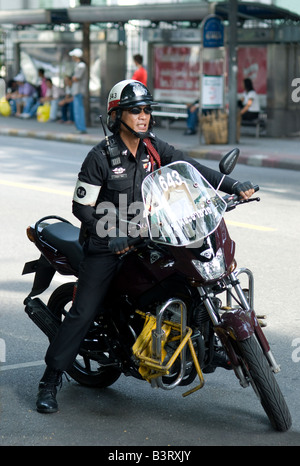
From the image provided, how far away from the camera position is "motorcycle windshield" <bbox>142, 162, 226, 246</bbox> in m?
4.34

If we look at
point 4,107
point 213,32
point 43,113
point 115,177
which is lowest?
point 43,113

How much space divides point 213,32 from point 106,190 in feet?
47.0

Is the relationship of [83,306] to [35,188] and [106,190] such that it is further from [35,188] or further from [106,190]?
[35,188]

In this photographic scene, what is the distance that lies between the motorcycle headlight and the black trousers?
544mm

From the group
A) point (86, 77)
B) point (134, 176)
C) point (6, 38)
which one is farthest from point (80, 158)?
point (6, 38)

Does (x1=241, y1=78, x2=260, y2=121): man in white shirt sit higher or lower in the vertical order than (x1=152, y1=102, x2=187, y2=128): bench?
higher

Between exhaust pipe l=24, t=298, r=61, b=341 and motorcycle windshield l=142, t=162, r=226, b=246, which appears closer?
motorcycle windshield l=142, t=162, r=226, b=246

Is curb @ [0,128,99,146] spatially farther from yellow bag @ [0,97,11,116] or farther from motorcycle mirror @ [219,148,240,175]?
motorcycle mirror @ [219,148,240,175]

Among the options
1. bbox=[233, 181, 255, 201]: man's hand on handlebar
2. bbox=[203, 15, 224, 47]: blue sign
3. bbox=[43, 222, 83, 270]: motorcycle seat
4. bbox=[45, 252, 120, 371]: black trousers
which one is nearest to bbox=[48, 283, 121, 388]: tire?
bbox=[43, 222, 83, 270]: motorcycle seat

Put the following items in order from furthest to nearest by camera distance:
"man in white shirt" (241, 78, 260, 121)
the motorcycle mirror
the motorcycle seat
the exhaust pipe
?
"man in white shirt" (241, 78, 260, 121) < the exhaust pipe < the motorcycle seat < the motorcycle mirror

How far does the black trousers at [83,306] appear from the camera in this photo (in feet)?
15.3

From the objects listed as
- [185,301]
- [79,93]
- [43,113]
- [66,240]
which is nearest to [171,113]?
[79,93]

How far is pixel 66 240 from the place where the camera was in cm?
505

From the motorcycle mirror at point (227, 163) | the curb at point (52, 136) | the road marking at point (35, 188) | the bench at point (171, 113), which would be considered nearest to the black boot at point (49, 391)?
the motorcycle mirror at point (227, 163)
